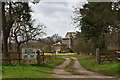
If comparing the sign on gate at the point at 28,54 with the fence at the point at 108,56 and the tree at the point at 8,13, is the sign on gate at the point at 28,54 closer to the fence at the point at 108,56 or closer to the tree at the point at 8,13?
the tree at the point at 8,13

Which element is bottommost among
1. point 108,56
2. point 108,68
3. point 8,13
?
point 108,68

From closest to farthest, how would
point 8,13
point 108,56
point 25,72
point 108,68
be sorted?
point 25,72
point 108,68
point 108,56
point 8,13

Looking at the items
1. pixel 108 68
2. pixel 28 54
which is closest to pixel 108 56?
pixel 108 68

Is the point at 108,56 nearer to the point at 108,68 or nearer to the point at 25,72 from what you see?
the point at 108,68

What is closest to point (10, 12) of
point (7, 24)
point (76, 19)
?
point (7, 24)

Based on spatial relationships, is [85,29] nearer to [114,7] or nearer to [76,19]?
[76,19]

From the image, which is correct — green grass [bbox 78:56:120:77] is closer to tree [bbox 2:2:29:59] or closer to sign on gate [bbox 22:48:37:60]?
sign on gate [bbox 22:48:37:60]

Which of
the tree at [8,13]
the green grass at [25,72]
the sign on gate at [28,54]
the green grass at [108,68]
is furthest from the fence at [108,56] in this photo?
the tree at [8,13]

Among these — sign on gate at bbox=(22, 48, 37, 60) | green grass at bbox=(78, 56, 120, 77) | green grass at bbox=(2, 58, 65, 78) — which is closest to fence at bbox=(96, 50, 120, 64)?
green grass at bbox=(78, 56, 120, 77)

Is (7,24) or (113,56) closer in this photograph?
(113,56)

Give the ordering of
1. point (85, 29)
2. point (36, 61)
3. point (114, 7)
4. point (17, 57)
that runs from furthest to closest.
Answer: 1. point (85, 29)
2. point (36, 61)
3. point (17, 57)
4. point (114, 7)

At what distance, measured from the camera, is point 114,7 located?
22391mm

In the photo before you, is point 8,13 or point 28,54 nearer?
point 28,54

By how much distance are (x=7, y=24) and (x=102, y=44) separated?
1819 cm
